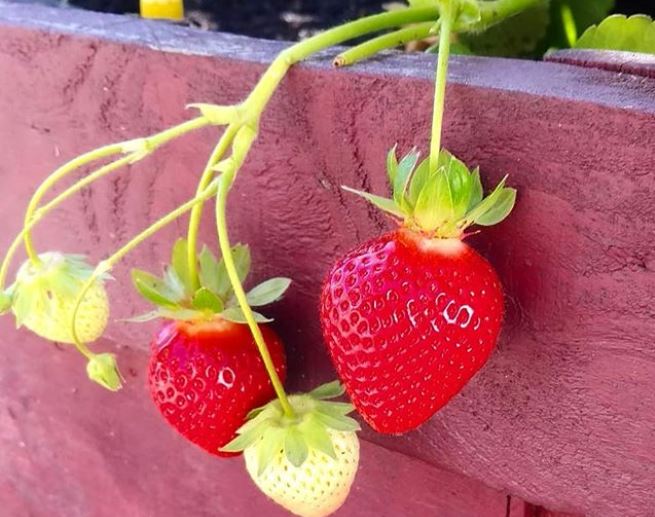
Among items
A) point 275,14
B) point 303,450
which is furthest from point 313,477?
point 275,14

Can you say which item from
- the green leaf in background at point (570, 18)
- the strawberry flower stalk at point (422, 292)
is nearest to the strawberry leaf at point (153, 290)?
the strawberry flower stalk at point (422, 292)

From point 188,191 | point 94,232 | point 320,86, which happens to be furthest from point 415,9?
point 94,232

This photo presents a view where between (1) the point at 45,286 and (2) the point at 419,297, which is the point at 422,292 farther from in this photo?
(1) the point at 45,286

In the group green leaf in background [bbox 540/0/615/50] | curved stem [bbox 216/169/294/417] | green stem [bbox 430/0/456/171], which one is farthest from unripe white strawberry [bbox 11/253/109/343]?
green leaf in background [bbox 540/0/615/50]

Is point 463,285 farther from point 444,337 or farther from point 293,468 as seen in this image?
point 293,468

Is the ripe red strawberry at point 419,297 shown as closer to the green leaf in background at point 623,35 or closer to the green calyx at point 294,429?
the green calyx at point 294,429

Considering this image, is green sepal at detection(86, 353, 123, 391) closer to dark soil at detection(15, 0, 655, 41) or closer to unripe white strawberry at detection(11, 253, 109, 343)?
unripe white strawberry at detection(11, 253, 109, 343)
